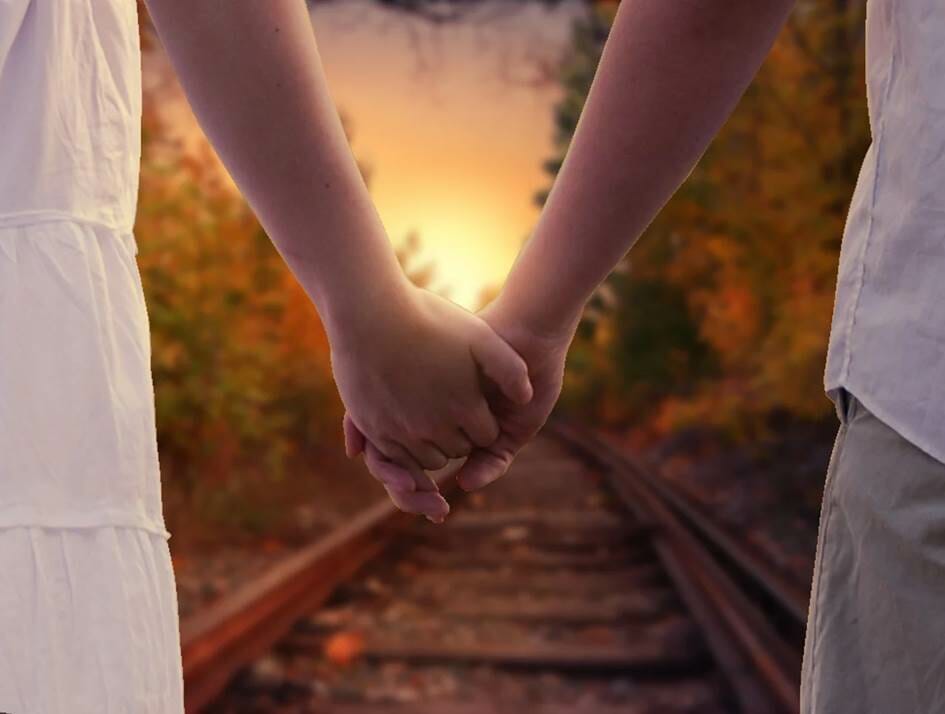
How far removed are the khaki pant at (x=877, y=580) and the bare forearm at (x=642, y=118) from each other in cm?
36

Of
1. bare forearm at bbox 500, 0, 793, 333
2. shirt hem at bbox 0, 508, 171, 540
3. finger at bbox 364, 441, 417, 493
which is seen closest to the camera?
shirt hem at bbox 0, 508, 171, 540

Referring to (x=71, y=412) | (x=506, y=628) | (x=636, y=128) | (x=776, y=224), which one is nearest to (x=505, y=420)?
(x=636, y=128)

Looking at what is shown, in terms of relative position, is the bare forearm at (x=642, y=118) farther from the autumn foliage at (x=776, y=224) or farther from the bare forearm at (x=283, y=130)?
the autumn foliage at (x=776, y=224)

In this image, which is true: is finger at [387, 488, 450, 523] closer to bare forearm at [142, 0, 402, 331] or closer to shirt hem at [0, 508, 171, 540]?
bare forearm at [142, 0, 402, 331]

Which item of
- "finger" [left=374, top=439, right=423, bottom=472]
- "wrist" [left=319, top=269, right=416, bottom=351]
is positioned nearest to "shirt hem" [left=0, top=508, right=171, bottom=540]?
"wrist" [left=319, top=269, right=416, bottom=351]

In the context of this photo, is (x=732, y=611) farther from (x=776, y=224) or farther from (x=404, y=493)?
(x=776, y=224)

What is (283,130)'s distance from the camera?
1.02 metres

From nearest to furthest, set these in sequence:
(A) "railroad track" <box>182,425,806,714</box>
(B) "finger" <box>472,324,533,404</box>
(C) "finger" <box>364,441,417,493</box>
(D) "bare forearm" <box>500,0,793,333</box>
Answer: (D) "bare forearm" <box>500,0,793,333</box>
(B) "finger" <box>472,324,533,404</box>
(C) "finger" <box>364,441,417,493</box>
(A) "railroad track" <box>182,425,806,714</box>

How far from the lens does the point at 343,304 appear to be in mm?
1111

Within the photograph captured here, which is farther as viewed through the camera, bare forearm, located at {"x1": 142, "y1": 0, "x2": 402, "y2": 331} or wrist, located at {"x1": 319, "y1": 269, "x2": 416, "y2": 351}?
wrist, located at {"x1": 319, "y1": 269, "x2": 416, "y2": 351}

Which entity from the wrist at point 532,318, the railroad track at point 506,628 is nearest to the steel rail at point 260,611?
the railroad track at point 506,628

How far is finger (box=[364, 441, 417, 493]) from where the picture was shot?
1.32 m

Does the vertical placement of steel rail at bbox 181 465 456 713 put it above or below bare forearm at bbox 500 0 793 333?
below

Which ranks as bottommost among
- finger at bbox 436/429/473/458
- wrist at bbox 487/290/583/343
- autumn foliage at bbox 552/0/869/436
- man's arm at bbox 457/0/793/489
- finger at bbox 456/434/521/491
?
finger at bbox 456/434/521/491
